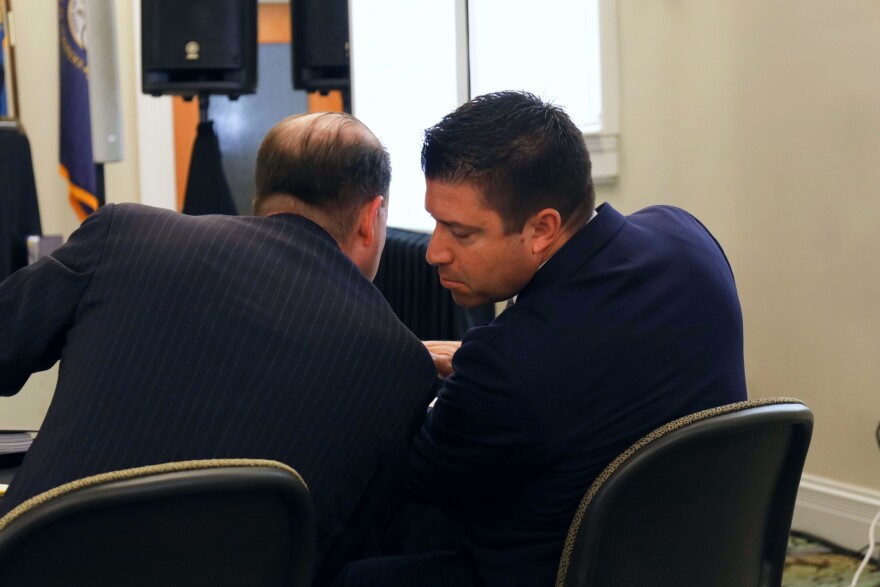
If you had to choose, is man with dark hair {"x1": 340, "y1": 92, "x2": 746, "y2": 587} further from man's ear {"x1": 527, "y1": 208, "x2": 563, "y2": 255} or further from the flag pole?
the flag pole

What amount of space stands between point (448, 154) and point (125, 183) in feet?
16.1

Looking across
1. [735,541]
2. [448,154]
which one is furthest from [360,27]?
[735,541]

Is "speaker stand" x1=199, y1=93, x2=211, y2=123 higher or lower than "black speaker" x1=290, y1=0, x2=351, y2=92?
lower

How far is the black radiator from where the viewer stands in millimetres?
3520

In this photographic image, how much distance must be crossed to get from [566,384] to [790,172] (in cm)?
170

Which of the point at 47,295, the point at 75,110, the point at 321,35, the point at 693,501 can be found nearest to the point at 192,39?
the point at 321,35

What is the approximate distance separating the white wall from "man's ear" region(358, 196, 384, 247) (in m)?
1.45

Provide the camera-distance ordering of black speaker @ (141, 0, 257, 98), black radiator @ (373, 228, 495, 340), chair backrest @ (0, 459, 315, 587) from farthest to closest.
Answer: black speaker @ (141, 0, 257, 98) → black radiator @ (373, 228, 495, 340) → chair backrest @ (0, 459, 315, 587)

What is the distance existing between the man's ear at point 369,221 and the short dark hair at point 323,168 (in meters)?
0.01

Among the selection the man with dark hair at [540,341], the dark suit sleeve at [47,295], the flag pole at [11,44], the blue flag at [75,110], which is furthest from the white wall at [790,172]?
the flag pole at [11,44]

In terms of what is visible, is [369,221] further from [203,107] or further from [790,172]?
[203,107]

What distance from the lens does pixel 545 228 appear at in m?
1.26

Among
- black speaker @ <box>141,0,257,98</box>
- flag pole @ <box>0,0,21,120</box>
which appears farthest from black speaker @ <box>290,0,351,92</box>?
flag pole @ <box>0,0,21,120</box>

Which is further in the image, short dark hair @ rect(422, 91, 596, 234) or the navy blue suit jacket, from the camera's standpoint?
short dark hair @ rect(422, 91, 596, 234)
